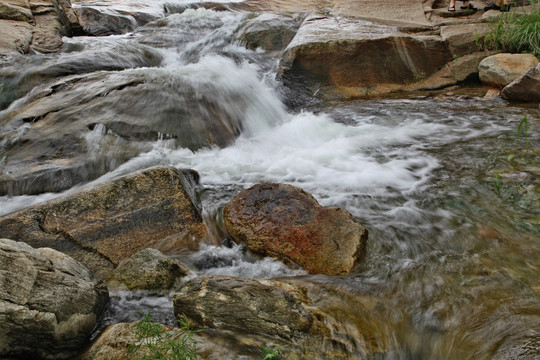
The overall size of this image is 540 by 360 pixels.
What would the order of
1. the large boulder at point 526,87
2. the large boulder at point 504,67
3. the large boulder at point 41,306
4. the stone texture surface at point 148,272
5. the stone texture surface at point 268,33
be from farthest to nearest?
the stone texture surface at point 268,33, the large boulder at point 504,67, the large boulder at point 526,87, the stone texture surface at point 148,272, the large boulder at point 41,306

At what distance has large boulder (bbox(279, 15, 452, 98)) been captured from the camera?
7.79 m

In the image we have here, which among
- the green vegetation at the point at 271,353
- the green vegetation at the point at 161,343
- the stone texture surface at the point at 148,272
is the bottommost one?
the stone texture surface at the point at 148,272

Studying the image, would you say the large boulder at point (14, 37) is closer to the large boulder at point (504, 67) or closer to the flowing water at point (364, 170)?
the flowing water at point (364, 170)

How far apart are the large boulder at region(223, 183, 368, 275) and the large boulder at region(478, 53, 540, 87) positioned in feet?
18.7

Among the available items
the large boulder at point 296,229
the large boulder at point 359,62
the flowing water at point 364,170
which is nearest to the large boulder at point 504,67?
the flowing water at point 364,170

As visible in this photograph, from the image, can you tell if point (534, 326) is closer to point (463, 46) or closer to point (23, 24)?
point (463, 46)

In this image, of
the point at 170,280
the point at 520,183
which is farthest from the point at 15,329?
the point at 520,183

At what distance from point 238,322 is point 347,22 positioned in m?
8.88

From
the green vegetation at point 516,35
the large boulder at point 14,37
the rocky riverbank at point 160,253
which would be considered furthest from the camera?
the large boulder at point 14,37

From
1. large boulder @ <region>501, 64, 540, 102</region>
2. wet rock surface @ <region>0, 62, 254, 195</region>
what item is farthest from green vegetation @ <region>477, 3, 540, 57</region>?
wet rock surface @ <region>0, 62, 254, 195</region>

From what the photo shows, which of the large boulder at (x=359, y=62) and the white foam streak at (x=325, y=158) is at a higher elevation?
the large boulder at (x=359, y=62)

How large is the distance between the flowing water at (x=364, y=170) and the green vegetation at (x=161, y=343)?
53 centimetres

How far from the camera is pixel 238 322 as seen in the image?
234 cm

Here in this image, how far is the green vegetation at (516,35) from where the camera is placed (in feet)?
23.8
